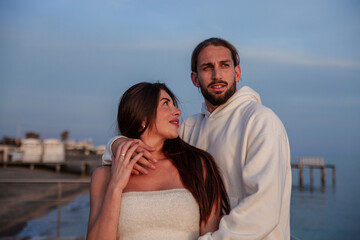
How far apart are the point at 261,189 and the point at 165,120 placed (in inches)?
39.0

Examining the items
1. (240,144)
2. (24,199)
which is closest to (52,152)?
(24,199)

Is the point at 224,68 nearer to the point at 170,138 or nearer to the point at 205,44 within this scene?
the point at 205,44

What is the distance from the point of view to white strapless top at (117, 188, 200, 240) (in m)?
2.42

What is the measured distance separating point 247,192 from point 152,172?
807 millimetres

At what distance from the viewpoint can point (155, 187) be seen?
2652mm

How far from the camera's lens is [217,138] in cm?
287

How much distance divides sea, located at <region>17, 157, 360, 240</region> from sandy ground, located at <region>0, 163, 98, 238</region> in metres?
0.23

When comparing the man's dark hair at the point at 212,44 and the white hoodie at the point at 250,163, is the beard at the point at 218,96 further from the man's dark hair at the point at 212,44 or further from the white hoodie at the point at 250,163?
the man's dark hair at the point at 212,44

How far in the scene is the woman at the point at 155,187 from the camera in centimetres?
242

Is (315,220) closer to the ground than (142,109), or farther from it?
closer to the ground

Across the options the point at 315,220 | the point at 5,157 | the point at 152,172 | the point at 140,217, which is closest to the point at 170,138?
the point at 152,172

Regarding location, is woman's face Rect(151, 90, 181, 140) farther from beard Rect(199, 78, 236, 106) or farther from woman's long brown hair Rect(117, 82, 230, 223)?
beard Rect(199, 78, 236, 106)

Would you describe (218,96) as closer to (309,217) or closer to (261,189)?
(261,189)

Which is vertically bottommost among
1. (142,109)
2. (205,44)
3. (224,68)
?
(142,109)
